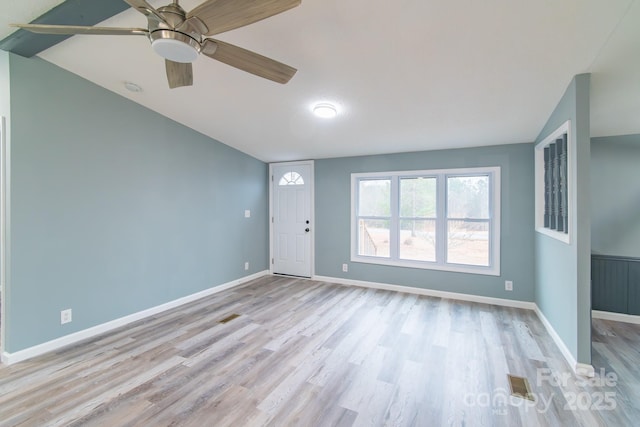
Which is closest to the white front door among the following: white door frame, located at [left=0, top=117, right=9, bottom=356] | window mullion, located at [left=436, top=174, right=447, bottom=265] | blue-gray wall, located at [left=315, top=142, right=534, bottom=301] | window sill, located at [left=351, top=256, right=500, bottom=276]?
blue-gray wall, located at [left=315, top=142, right=534, bottom=301]

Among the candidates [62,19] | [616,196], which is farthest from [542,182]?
[62,19]

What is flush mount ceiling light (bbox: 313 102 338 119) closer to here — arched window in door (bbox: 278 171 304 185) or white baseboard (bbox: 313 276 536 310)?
arched window in door (bbox: 278 171 304 185)

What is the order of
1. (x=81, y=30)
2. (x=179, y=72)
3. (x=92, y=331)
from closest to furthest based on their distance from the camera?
(x=81, y=30), (x=179, y=72), (x=92, y=331)

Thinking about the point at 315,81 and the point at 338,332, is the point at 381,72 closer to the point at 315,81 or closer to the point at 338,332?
the point at 315,81

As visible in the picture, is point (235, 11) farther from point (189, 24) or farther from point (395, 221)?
point (395, 221)

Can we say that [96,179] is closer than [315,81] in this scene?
No

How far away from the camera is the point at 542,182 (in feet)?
11.1

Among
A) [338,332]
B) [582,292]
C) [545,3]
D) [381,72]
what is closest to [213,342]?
[338,332]

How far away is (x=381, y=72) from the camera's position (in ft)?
7.79

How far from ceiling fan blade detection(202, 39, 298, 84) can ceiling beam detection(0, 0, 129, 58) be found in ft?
3.04

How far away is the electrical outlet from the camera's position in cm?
263

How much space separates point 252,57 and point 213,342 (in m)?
2.55

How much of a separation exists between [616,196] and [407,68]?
321cm

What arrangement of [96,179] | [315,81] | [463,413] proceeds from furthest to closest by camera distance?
[96,179], [315,81], [463,413]
